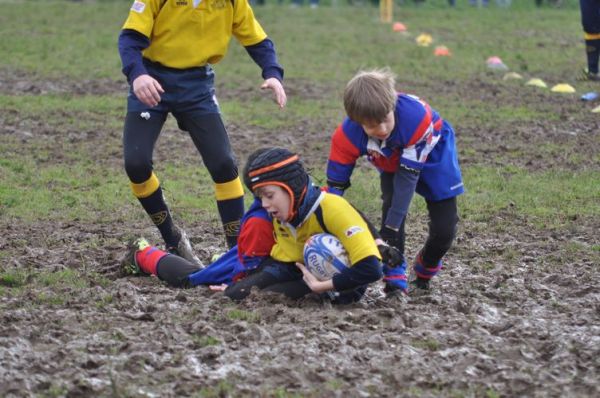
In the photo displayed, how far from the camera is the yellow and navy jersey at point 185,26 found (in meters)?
7.51

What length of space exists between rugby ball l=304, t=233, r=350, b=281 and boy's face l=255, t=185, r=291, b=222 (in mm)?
271

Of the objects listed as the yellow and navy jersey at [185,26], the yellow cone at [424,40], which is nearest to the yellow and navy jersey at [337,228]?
the yellow and navy jersey at [185,26]

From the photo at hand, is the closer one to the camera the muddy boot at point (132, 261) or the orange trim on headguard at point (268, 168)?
the orange trim on headguard at point (268, 168)

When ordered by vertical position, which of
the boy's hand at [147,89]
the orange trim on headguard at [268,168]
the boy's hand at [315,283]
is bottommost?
the boy's hand at [315,283]

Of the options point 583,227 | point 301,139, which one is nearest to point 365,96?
point 583,227

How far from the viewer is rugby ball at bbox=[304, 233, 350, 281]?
665cm

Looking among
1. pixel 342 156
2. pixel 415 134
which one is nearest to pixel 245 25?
pixel 342 156

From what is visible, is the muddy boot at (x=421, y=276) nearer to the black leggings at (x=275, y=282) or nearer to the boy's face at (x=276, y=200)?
the black leggings at (x=275, y=282)

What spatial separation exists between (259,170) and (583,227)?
3976 millimetres

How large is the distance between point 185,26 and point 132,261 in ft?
5.43

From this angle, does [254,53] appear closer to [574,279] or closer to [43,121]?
[574,279]

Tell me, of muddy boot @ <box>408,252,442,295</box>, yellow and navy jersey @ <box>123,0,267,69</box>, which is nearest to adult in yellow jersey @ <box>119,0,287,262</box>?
yellow and navy jersey @ <box>123,0,267,69</box>

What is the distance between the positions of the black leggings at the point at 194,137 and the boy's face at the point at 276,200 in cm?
126

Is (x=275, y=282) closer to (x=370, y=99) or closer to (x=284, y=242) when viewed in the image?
(x=284, y=242)
